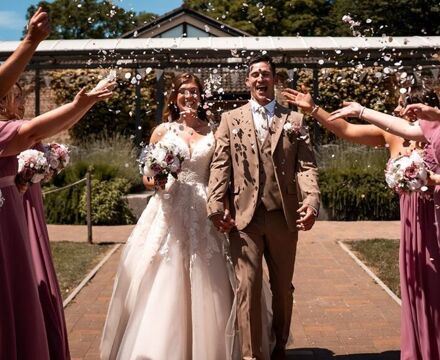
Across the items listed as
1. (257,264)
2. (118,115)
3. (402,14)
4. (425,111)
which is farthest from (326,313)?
(402,14)

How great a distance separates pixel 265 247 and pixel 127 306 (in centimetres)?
113

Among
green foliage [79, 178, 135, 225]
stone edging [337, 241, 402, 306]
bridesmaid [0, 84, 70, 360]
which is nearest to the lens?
bridesmaid [0, 84, 70, 360]

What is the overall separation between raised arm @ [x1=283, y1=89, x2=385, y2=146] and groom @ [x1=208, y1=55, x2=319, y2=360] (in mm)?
171

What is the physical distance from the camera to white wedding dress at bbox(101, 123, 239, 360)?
4422 mm

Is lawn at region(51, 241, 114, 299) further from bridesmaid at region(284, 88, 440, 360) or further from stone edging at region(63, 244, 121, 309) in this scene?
bridesmaid at region(284, 88, 440, 360)

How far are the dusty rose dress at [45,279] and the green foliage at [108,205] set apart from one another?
826 cm

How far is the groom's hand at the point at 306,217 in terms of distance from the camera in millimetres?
4289

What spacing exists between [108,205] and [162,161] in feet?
26.9

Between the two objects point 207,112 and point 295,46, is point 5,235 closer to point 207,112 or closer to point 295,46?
point 207,112

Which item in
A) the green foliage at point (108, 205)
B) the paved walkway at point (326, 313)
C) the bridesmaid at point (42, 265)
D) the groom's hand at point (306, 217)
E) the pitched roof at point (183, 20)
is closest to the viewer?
the bridesmaid at point (42, 265)

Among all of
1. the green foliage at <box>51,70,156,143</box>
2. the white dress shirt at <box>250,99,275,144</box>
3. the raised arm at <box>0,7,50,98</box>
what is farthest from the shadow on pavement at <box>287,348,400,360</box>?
the green foliage at <box>51,70,156,143</box>

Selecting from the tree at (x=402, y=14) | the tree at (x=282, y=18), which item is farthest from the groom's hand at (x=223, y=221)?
the tree at (x=282, y=18)

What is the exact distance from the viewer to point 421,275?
155 inches

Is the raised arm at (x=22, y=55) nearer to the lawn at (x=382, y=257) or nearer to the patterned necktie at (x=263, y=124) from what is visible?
the patterned necktie at (x=263, y=124)
